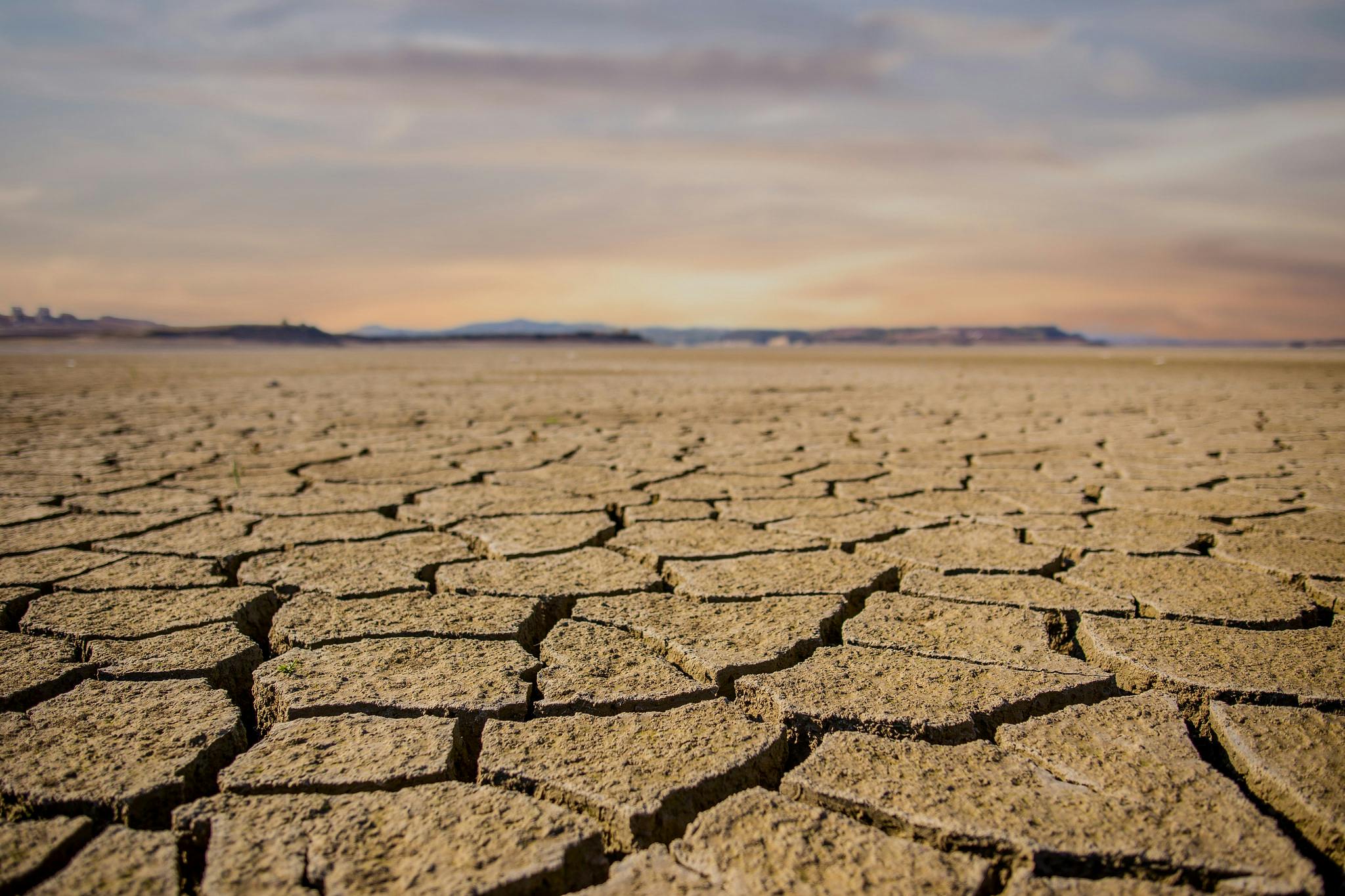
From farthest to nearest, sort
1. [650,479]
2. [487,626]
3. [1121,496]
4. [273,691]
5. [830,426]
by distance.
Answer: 1. [830,426]
2. [650,479]
3. [1121,496]
4. [487,626]
5. [273,691]

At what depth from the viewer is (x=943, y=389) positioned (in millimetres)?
7184

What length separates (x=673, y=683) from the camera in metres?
1.07

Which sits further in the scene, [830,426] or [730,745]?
[830,426]

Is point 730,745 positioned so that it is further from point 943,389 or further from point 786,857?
point 943,389

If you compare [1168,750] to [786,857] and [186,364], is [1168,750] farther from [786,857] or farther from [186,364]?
[186,364]

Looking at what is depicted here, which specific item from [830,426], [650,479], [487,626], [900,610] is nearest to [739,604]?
[900,610]

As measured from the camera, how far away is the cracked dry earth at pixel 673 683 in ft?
2.37

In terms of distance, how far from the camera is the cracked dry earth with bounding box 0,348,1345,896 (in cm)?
72

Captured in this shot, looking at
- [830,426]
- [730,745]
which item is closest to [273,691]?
[730,745]

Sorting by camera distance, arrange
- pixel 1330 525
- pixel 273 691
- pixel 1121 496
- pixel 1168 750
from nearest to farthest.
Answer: pixel 1168 750
pixel 273 691
pixel 1330 525
pixel 1121 496

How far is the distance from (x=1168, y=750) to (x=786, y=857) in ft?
1.63

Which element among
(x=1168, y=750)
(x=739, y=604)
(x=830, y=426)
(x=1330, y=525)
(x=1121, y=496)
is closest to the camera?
(x=1168, y=750)

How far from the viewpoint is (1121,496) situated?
2.26 meters

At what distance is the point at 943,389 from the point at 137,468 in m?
6.31
